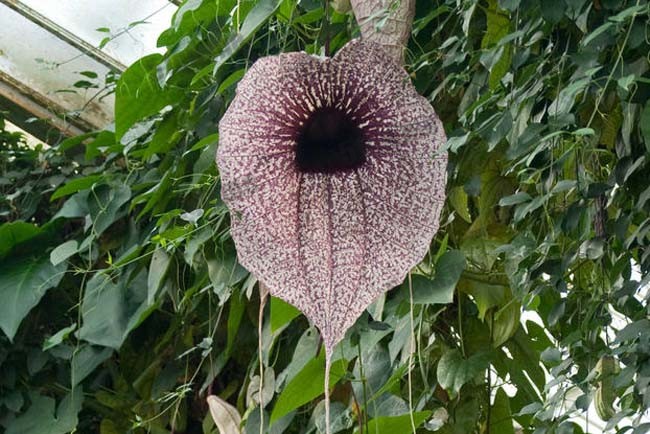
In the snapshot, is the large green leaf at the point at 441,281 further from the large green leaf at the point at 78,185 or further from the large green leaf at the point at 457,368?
the large green leaf at the point at 78,185

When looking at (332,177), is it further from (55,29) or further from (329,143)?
(55,29)

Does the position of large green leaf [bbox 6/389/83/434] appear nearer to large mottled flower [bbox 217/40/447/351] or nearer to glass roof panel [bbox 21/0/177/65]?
glass roof panel [bbox 21/0/177/65]

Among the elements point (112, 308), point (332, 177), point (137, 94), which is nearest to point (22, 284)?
point (112, 308)

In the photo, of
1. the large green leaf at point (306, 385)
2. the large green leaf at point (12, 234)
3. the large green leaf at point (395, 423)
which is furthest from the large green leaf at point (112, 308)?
the large green leaf at point (395, 423)

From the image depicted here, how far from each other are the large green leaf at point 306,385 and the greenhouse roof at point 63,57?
1.32 metres

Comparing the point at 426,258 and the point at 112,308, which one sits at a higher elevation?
the point at 426,258

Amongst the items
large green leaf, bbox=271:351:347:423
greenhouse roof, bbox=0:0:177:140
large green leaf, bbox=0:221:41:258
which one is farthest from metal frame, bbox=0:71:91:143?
large green leaf, bbox=271:351:347:423

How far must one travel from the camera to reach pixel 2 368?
227 centimetres

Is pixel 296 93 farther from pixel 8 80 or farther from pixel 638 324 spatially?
pixel 8 80

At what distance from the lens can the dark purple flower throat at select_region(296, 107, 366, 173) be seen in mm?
914

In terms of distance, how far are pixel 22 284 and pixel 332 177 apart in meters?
1.33

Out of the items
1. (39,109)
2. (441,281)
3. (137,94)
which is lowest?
(39,109)

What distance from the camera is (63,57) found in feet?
8.86

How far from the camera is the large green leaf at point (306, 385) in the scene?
1.40 meters
